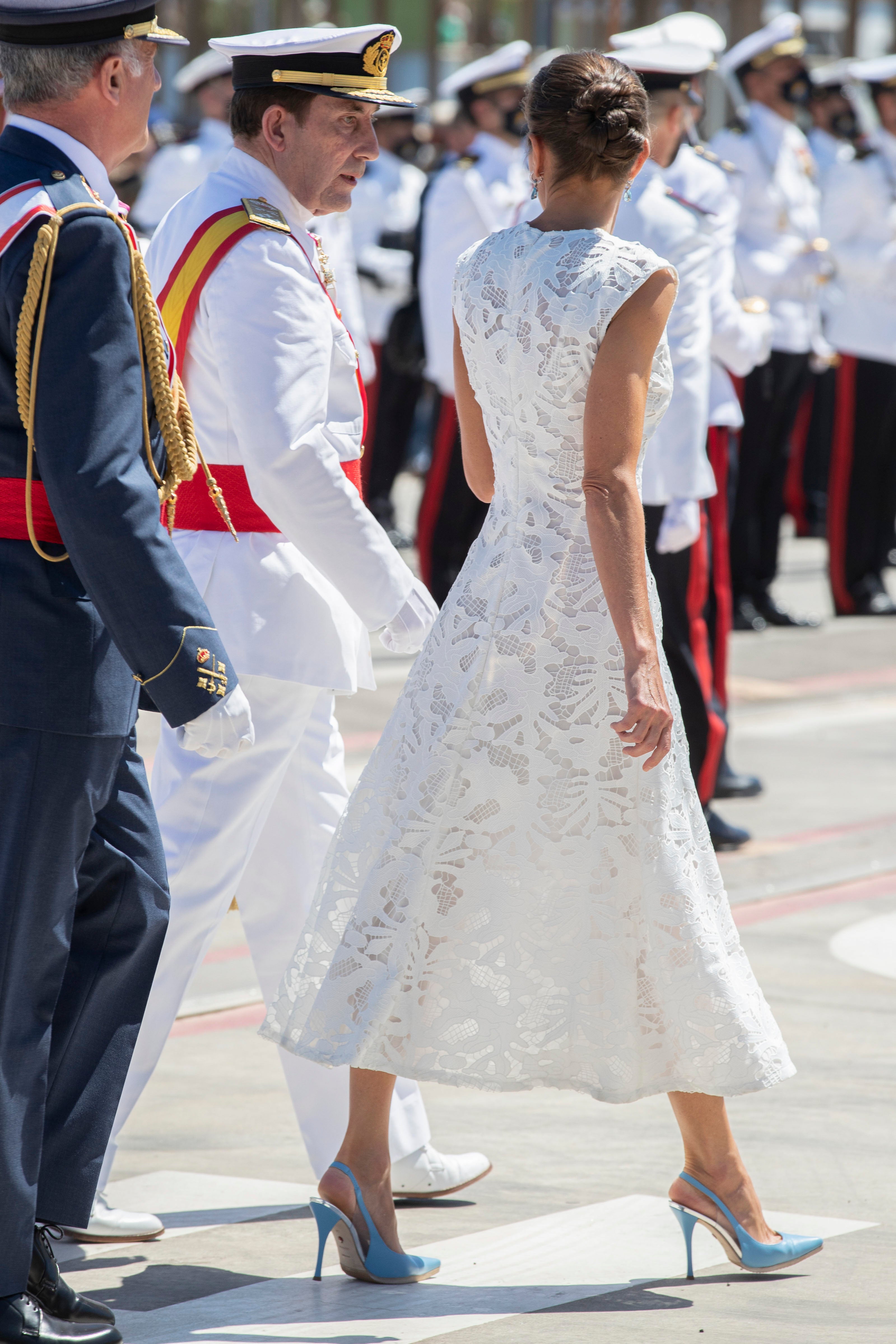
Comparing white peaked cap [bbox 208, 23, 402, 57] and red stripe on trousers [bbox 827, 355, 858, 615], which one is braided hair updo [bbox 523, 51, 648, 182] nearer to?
white peaked cap [bbox 208, 23, 402, 57]

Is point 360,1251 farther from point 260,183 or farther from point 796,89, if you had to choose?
point 796,89

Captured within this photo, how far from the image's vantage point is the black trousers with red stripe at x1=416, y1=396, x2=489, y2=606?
30.5ft

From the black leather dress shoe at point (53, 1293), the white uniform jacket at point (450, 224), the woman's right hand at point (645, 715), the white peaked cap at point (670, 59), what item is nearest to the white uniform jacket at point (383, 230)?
the white uniform jacket at point (450, 224)

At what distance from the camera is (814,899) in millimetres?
5641

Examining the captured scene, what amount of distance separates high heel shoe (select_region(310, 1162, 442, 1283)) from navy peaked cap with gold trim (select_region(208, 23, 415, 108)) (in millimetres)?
1673

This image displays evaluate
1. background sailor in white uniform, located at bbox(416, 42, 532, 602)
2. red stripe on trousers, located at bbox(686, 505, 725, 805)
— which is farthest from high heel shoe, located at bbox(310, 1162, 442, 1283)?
background sailor in white uniform, located at bbox(416, 42, 532, 602)

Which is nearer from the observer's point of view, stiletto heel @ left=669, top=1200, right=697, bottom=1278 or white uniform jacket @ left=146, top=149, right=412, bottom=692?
stiletto heel @ left=669, top=1200, right=697, bottom=1278

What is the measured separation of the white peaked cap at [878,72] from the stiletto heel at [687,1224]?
324 inches

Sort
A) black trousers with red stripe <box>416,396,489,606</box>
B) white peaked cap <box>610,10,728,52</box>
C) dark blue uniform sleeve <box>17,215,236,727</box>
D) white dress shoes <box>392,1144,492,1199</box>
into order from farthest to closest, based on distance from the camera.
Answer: black trousers with red stripe <box>416,396,489,606</box> → white peaked cap <box>610,10,728,52</box> → white dress shoes <box>392,1144,492,1199</box> → dark blue uniform sleeve <box>17,215,236,727</box>

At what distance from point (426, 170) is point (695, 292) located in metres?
9.75

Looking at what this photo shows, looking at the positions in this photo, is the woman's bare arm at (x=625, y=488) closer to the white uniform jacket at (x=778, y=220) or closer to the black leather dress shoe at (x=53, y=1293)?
the black leather dress shoe at (x=53, y=1293)

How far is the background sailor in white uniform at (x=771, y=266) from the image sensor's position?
9414 millimetres

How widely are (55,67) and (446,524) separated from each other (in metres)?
6.59

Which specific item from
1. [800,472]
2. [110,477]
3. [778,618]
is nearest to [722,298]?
[110,477]
